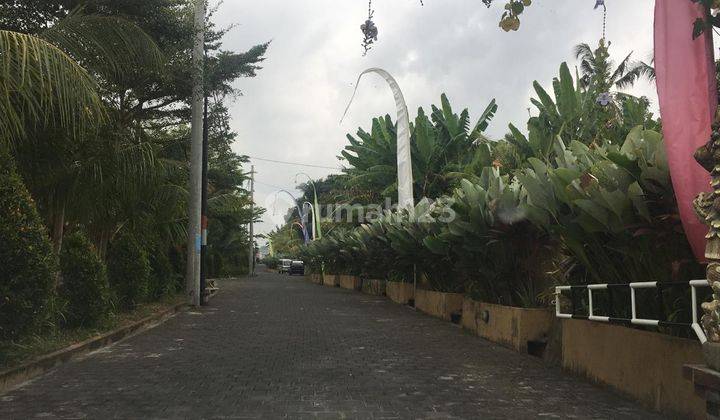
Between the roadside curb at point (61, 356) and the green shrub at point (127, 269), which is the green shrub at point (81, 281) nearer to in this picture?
the roadside curb at point (61, 356)

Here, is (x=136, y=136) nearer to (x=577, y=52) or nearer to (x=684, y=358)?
(x=684, y=358)

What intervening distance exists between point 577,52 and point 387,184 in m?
18.6

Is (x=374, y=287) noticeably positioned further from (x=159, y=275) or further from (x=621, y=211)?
(x=621, y=211)

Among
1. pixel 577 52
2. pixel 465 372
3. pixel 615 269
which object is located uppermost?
pixel 577 52

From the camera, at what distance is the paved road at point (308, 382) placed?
18.3 feet

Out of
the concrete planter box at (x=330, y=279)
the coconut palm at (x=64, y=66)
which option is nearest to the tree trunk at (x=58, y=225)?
the coconut palm at (x=64, y=66)

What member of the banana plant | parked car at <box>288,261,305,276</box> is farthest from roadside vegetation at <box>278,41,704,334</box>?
parked car at <box>288,261,305,276</box>

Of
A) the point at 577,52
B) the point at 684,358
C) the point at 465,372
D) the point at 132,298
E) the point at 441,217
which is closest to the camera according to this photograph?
the point at 684,358

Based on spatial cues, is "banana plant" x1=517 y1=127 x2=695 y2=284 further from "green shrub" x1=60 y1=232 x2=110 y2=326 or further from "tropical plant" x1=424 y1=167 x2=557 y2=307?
"green shrub" x1=60 y1=232 x2=110 y2=326

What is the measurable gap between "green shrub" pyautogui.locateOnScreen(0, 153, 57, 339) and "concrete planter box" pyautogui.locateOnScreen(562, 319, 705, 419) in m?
6.24

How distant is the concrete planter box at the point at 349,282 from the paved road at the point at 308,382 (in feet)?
62.0

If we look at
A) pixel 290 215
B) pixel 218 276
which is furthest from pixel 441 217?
pixel 290 215

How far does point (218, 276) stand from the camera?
46375 mm

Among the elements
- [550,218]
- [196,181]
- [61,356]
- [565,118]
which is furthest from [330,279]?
[550,218]
